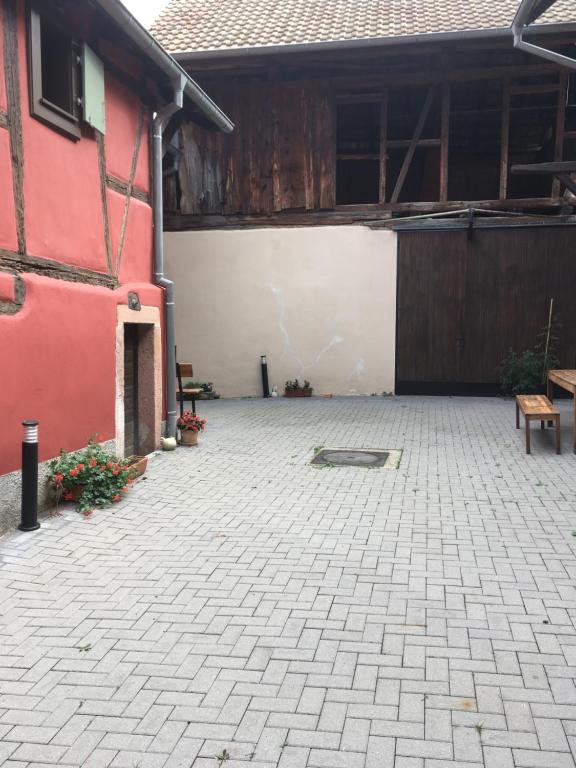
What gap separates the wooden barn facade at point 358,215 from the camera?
12.8 meters

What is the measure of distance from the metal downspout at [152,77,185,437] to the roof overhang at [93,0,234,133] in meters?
0.17

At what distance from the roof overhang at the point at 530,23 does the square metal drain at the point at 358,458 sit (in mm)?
6616

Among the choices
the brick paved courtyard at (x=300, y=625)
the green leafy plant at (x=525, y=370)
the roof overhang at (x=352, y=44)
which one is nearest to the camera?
the brick paved courtyard at (x=300, y=625)

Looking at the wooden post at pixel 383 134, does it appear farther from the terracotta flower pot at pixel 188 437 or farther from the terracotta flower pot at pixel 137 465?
the terracotta flower pot at pixel 137 465

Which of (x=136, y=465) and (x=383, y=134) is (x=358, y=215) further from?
(x=136, y=465)

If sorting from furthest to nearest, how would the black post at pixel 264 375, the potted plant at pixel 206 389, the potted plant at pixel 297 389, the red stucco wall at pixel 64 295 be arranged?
1. the potted plant at pixel 206 389
2. the black post at pixel 264 375
3. the potted plant at pixel 297 389
4. the red stucco wall at pixel 64 295

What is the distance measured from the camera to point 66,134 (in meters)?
6.35

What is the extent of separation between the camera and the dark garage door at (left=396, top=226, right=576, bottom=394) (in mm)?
12844

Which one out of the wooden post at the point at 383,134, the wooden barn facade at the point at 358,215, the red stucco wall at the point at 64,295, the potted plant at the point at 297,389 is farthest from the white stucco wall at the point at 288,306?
the red stucco wall at the point at 64,295

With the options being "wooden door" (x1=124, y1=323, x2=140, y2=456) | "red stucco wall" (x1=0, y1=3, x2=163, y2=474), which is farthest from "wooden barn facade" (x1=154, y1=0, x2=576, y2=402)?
"red stucco wall" (x1=0, y1=3, x2=163, y2=474)

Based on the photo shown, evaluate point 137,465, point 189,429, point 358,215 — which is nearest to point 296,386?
point 358,215

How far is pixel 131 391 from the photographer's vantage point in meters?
8.55

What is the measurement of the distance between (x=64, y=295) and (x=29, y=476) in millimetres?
1807

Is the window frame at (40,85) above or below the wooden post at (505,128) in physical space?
below
